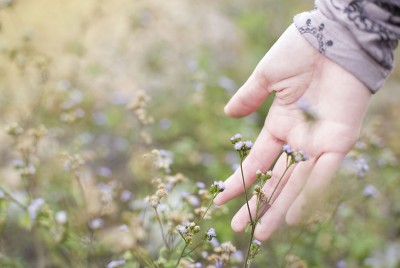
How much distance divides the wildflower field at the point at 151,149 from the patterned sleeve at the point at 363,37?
0.60 m

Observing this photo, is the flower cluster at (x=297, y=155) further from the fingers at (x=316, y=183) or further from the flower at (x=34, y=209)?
the flower at (x=34, y=209)

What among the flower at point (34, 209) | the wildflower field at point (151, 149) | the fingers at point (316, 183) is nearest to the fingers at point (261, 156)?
the wildflower field at point (151, 149)

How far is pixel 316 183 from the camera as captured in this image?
2.24 metres

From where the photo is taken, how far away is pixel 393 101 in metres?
6.63

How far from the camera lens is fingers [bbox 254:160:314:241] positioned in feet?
7.34

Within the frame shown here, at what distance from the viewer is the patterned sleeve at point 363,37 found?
96.1 inches

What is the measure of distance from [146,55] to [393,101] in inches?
131

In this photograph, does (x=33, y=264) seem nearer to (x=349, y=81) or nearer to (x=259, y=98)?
(x=259, y=98)

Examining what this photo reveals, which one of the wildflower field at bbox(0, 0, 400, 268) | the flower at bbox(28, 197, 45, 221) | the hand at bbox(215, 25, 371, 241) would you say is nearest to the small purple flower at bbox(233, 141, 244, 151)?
the wildflower field at bbox(0, 0, 400, 268)

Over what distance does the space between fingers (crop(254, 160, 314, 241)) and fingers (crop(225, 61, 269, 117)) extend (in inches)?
18.2

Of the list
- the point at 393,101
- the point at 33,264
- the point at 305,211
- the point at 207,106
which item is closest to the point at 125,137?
the point at 207,106

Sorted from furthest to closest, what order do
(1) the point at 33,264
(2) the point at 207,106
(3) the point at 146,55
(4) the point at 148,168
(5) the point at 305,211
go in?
1. (3) the point at 146,55
2. (2) the point at 207,106
3. (1) the point at 33,264
4. (4) the point at 148,168
5. (5) the point at 305,211

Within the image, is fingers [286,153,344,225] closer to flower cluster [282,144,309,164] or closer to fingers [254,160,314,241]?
fingers [254,160,314,241]

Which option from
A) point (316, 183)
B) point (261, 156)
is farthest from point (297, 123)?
point (316, 183)
